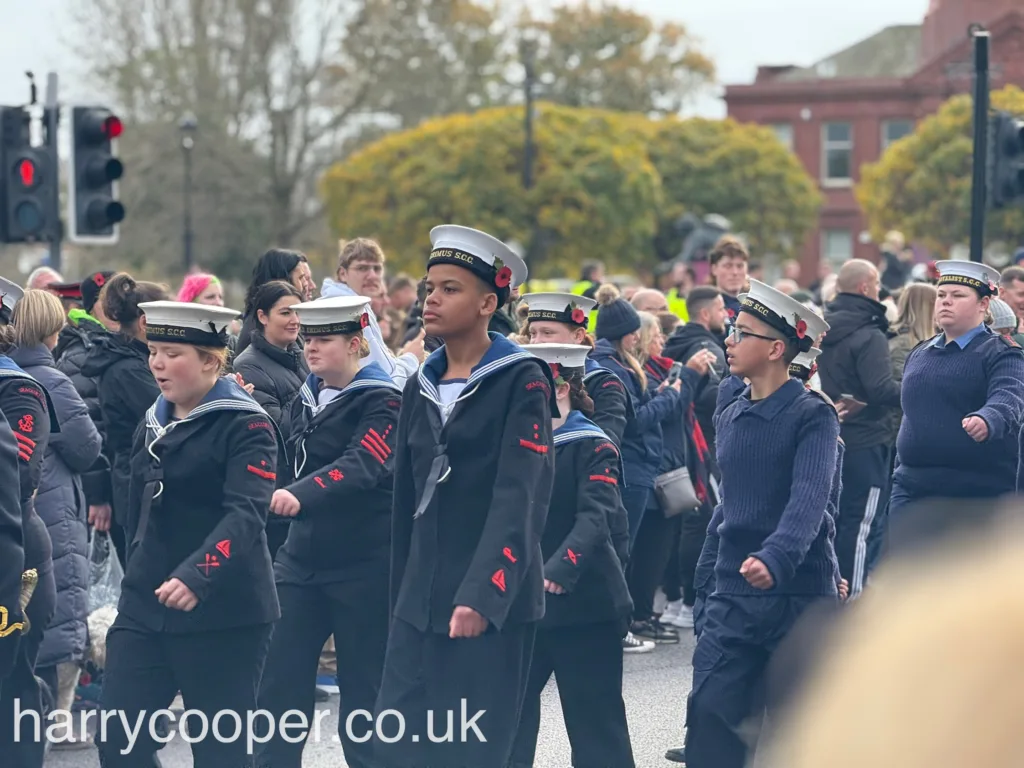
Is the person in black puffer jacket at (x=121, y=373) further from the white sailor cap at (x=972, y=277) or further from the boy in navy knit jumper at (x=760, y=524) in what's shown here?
the white sailor cap at (x=972, y=277)

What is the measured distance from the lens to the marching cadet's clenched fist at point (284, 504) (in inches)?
237

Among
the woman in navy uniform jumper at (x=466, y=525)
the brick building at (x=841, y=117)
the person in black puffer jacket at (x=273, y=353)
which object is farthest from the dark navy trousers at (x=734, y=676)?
the brick building at (x=841, y=117)

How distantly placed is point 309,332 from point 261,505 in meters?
1.11

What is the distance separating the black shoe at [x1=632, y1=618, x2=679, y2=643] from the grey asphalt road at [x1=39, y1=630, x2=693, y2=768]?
19.1 inches

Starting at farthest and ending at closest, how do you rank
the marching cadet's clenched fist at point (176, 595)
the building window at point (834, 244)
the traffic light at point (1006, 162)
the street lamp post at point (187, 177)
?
1. the building window at point (834, 244)
2. the street lamp post at point (187, 177)
3. the traffic light at point (1006, 162)
4. the marching cadet's clenched fist at point (176, 595)

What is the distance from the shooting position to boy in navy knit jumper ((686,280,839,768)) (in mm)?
5496

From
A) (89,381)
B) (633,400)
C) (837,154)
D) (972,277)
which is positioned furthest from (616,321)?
(837,154)

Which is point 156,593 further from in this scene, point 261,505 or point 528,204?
point 528,204

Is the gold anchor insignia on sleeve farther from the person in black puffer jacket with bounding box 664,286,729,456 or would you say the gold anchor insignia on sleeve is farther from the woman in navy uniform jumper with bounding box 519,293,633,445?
the person in black puffer jacket with bounding box 664,286,729,456

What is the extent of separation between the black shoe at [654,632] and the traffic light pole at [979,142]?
4021 millimetres

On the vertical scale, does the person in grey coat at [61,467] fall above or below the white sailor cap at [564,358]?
below

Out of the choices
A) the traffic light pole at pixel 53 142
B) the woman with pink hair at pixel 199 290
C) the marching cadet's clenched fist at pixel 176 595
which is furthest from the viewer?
the traffic light pole at pixel 53 142

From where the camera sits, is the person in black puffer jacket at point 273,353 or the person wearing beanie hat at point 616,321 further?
the person wearing beanie hat at point 616,321

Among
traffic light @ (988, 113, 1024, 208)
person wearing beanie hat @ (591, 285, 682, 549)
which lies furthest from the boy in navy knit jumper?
traffic light @ (988, 113, 1024, 208)
